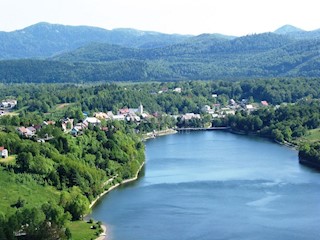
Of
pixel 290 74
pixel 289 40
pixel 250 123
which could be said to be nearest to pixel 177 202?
pixel 250 123

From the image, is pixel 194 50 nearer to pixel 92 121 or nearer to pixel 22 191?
pixel 92 121

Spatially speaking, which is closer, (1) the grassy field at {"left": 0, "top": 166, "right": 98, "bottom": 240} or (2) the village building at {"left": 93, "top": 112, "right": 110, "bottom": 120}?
(1) the grassy field at {"left": 0, "top": 166, "right": 98, "bottom": 240}

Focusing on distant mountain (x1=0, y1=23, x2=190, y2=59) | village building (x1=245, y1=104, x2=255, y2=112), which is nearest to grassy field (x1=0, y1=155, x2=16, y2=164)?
village building (x1=245, y1=104, x2=255, y2=112)

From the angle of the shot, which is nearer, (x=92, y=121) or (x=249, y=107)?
(x=92, y=121)

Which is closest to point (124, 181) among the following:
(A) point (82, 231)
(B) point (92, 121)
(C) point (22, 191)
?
(C) point (22, 191)

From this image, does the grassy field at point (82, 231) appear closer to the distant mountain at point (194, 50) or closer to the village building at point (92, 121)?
the village building at point (92, 121)

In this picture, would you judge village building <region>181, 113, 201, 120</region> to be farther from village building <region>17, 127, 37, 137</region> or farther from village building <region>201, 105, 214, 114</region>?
village building <region>17, 127, 37, 137</region>

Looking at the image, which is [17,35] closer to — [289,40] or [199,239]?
[289,40]
